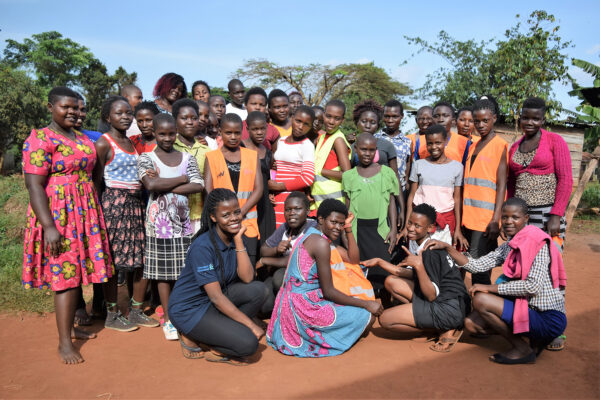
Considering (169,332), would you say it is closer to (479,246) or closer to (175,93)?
(175,93)

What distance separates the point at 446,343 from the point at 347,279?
0.97m

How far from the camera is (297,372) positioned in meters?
3.30

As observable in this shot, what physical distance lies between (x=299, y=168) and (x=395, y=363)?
7.06 ft

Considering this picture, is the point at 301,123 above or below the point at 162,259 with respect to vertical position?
above

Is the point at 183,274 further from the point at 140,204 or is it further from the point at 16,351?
the point at 16,351

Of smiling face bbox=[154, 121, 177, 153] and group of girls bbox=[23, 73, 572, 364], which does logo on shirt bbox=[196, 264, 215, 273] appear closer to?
group of girls bbox=[23, 73, 572, 364]

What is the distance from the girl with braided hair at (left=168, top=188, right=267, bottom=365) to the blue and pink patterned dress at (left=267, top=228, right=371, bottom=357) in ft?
1.11

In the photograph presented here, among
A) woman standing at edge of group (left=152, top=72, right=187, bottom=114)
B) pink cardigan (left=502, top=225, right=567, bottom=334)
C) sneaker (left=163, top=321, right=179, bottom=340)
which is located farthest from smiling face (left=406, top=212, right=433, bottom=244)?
woman standing at edge of group (left=152, top=72, right=187, bottom=114)

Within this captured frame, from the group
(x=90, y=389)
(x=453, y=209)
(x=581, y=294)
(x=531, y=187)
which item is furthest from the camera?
(x=581, y=294)

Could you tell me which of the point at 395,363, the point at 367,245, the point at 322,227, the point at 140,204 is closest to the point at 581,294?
the point at 367,245

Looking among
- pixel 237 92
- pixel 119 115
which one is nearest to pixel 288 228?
pixel 119 115

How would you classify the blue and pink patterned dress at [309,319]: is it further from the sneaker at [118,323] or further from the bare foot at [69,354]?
the bare foot at [69,354]

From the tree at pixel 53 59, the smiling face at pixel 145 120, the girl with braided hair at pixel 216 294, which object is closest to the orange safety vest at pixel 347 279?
the girl with braided hair at pixel 216 294

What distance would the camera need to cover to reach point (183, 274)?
141 inches
